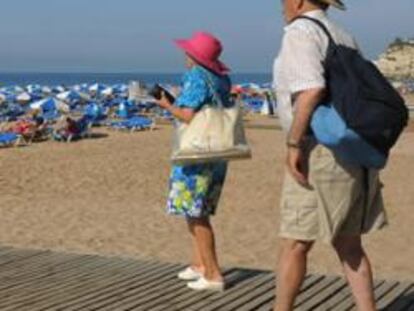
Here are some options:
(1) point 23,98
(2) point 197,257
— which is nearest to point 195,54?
(2) point 197,257

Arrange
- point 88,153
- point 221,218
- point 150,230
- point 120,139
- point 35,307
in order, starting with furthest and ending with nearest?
point 120,139
point 88,153
point 221,218
point 150,230
point 35,307

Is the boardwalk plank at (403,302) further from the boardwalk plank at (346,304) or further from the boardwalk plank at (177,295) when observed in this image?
the boardwalk plank at (177,295)

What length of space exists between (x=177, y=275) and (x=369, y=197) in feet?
6.48

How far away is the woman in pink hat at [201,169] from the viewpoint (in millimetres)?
4777

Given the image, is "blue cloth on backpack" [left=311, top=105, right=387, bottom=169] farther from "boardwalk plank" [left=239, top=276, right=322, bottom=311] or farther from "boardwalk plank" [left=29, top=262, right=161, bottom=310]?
"boardwalk plank" [left=29, top=262, right=161, bottom=310]

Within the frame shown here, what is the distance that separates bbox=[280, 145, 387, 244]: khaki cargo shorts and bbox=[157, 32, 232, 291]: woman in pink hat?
1.14 m

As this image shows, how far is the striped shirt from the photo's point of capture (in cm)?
354

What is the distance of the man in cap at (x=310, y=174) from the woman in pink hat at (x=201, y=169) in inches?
42.0

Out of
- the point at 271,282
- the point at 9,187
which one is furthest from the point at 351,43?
the point at 9,187

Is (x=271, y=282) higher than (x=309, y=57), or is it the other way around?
(x=309, y=57)

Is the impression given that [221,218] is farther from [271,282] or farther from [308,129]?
[308,129]

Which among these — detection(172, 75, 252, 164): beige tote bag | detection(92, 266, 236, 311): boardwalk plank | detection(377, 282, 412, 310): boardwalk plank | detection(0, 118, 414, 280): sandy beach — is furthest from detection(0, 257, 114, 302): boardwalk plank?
detection(0, 118, 414, 280): sandy beach

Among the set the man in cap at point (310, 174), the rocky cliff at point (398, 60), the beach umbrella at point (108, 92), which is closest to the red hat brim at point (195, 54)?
the man in cap at point (310, 174)

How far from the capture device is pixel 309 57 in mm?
3541
